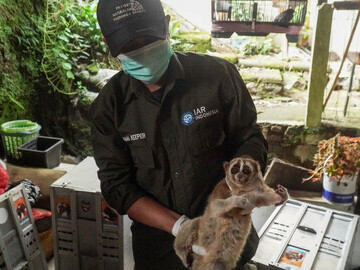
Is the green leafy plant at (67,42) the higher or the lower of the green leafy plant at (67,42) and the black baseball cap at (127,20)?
the lower

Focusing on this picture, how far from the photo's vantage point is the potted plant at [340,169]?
Result: 150 inches

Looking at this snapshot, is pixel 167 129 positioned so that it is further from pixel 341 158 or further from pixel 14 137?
pixel 14 137

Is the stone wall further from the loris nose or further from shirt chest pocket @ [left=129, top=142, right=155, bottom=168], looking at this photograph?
the loris nose

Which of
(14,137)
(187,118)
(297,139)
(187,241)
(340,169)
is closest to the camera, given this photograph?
(187,241)

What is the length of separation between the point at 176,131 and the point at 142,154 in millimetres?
219

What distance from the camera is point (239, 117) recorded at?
68.6 inches

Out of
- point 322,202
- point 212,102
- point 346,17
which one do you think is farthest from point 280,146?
point 212,102

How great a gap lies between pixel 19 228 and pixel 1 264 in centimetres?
31

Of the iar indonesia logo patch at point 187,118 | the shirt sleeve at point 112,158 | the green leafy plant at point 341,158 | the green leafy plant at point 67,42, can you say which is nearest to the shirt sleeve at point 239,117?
the iar indonesia logo patch at point 187,118

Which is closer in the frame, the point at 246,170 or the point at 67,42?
the point at 246,170

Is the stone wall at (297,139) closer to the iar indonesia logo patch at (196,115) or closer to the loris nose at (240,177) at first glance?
the iar indonesia logo patch at (196,115)

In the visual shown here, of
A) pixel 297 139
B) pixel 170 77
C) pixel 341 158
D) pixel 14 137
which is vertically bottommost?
pixel 297 139

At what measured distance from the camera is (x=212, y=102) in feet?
5.83

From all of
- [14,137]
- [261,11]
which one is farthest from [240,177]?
[14,137]
